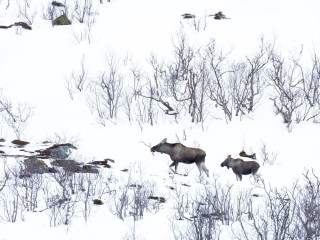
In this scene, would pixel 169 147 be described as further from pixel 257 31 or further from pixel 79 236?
pixel 257 31

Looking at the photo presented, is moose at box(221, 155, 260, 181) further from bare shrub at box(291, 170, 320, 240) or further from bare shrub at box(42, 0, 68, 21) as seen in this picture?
bare shrub at box(42, 0, 68, 21)

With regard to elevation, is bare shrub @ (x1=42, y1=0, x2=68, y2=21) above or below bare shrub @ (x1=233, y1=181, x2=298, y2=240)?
above

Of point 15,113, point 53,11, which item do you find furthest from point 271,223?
point 53,11

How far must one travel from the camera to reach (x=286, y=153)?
22.0 metres

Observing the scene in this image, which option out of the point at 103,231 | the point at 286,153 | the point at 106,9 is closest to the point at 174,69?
the point at 286,153

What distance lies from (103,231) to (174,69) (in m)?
23.2

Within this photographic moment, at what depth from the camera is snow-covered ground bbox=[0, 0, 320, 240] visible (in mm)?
10180

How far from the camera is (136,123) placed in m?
26.2

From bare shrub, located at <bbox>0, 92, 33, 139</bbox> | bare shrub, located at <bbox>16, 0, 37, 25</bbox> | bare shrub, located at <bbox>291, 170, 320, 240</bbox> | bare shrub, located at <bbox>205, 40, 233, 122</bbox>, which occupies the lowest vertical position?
bare shrub, located at <bbox>291, 170, 320, 240</bbox>

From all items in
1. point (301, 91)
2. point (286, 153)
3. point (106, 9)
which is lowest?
point (286, 153)

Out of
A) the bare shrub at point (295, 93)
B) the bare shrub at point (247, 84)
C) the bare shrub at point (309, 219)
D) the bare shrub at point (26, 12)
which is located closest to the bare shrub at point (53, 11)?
the bare shrub at point (26, 12)

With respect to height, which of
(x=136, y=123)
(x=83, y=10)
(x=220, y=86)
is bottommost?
(x=136, y=123)

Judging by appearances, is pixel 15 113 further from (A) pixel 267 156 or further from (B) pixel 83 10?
(A) pixel 267 156

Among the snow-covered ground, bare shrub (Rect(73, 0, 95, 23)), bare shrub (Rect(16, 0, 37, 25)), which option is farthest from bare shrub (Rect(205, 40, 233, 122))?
bare shrub (Rect(16, 0, 37, 25))
